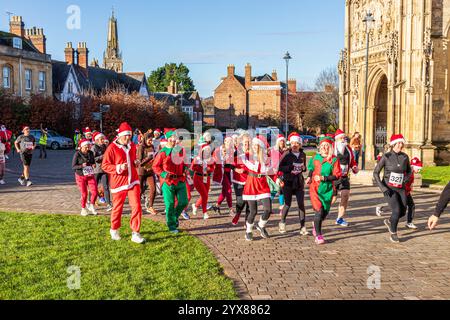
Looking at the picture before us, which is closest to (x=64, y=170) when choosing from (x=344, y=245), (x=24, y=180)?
(x=24, y=180)

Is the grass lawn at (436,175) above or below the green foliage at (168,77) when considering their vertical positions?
below

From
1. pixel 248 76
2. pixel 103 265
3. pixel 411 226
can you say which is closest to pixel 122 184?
pixel 103 265

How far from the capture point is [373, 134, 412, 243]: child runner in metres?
9.01

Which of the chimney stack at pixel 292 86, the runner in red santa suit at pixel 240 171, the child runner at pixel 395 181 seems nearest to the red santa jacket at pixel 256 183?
the runner in red santa suit at pixel 240 171

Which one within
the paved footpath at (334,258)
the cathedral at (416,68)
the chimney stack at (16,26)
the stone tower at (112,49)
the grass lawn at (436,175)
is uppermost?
the stone tower at (112,49)

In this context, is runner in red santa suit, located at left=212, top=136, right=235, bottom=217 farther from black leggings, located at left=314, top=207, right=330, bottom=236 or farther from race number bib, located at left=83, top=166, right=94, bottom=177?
race number bib, located at left=83, top=166, right=94, bottom=177

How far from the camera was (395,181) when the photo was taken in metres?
9.23

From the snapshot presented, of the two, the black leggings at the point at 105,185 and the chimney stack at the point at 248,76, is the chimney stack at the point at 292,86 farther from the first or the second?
the black leggings at the point at 105,185

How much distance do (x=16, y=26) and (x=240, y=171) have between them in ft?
156

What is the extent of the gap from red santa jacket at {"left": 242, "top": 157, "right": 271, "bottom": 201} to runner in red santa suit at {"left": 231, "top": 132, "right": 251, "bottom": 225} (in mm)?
271

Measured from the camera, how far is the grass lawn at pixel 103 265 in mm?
5895

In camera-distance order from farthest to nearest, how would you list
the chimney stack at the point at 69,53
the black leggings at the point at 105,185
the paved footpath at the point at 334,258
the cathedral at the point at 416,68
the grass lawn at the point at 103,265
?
the chimney stack at the point at 69,53
the cathedral at the point at 416,68
the black leggings at the point at 105,185
the paved footpath at the point at 334,258
the grass lawn at the point at 103,265

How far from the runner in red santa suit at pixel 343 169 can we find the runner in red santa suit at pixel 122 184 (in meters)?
4.45

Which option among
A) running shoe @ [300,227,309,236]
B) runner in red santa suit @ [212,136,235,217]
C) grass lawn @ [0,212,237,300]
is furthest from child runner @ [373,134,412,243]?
grass lawn @ [0,212,237,300]
